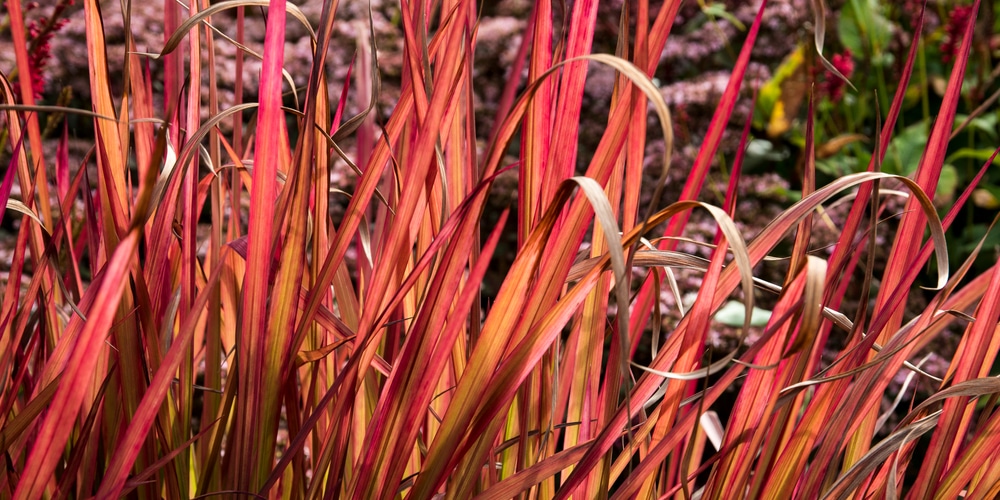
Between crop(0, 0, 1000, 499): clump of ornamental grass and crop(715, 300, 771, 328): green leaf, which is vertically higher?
crop(0, 0, 1000, 499): clump of ornamental grass

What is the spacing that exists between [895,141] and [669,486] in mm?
1384

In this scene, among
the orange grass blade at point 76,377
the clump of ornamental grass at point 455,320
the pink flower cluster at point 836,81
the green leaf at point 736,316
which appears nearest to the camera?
the orange grass blade at point 76,377

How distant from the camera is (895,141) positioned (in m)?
1.59

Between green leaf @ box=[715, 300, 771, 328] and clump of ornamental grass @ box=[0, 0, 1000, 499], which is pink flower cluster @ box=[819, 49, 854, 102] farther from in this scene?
clump of ornamental grass @ box=[0, 0, 1000, 499]

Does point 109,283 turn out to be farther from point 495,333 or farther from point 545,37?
point 545,37

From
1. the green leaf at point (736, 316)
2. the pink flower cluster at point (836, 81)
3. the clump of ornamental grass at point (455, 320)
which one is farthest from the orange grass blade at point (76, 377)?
the pink flower cluster at point (836, 81)

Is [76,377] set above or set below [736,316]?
above

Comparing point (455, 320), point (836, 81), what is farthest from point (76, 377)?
point (836, 81)

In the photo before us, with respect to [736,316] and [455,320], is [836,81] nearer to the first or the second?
[736,316]

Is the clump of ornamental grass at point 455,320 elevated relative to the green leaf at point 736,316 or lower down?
elevated

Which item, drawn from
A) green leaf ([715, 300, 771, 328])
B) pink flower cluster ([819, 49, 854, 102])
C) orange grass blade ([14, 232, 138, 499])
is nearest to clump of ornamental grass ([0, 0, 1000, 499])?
orange grass blade ([14, 232, 138, 499])

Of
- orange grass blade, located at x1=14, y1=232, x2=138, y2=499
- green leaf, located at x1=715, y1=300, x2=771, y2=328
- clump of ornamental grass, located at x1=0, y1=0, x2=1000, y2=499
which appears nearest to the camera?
orange grass blade, located at x1=14, y1=232, x2=138, y2=499

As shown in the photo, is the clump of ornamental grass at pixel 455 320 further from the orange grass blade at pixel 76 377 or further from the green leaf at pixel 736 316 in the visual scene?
the green leaf at pixel 736 316

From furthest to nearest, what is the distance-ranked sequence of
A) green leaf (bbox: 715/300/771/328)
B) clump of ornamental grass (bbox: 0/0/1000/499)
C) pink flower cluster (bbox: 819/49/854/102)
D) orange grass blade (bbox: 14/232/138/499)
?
1. pink flower cluster (bbox: 819/49/854/102)
2. green leaf (bbox: 715/300/771/328)
3. clump of ornamental grass (bbox: 0/0/1000/499)
4. orange grass blade (bbox: 14/232/138/499)
